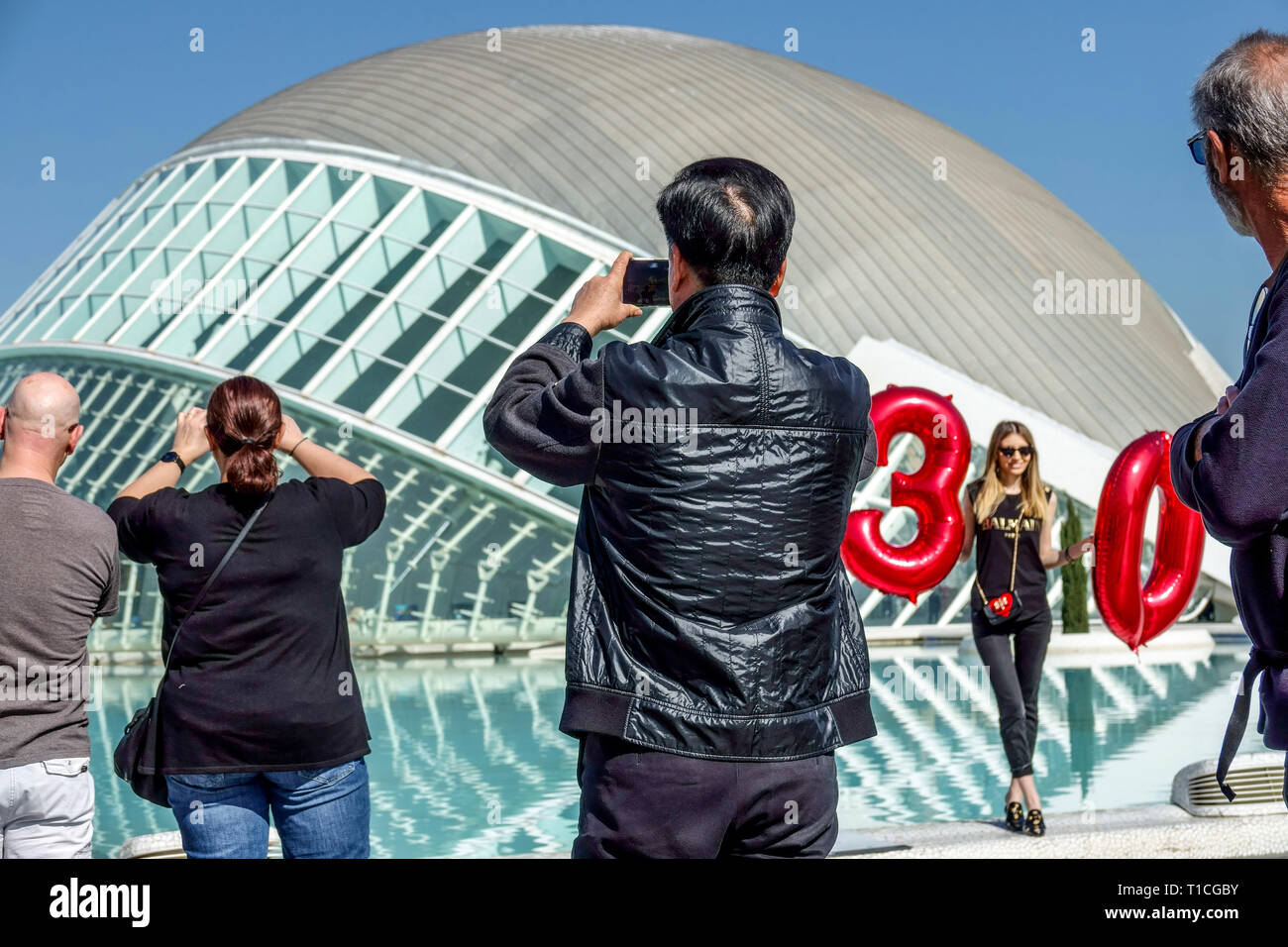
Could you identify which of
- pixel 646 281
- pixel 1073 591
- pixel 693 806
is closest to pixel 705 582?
pixel 693 806

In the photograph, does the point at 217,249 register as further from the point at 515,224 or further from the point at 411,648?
the point at 411,648

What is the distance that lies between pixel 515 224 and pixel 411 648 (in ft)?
19.9

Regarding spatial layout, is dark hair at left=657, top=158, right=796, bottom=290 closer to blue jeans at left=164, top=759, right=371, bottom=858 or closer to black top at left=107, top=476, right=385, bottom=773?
black top at left=107, top=476, right=385, bottom=773

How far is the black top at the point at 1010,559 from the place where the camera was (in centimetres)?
594

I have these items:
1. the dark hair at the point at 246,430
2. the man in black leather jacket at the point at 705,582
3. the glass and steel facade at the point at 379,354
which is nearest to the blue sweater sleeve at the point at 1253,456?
the man in black leather jacket at the point at 705,582

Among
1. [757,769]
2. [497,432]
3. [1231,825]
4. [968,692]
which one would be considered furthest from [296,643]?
[968,692]

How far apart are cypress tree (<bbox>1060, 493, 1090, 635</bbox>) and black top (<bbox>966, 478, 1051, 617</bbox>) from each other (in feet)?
41.1

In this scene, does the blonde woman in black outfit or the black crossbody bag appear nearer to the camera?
the black crossbody bag

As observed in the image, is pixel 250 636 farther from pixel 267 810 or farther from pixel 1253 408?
pixel 1253 408

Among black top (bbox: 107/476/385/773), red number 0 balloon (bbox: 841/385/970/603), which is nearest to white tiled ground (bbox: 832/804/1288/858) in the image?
black top (bbox: 107/476/385/773)

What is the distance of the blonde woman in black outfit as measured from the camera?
5.71m

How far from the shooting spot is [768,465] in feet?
7.36

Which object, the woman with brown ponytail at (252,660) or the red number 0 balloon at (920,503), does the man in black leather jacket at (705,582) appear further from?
the red number 0 balloon at (920,503)

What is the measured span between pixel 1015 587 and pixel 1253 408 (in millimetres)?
4020
